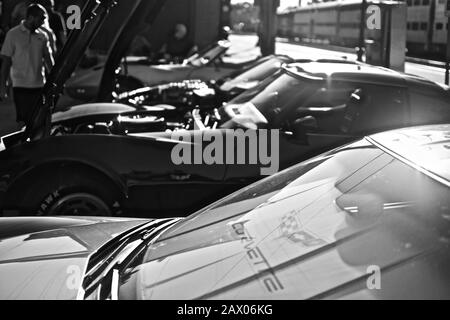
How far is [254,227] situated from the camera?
2438 millimetres

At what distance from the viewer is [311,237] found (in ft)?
7.19

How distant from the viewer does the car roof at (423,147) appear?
2223 millimetres

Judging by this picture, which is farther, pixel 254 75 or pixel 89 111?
pixel 254 75

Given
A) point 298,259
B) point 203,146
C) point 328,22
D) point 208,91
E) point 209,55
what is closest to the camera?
point 298,259

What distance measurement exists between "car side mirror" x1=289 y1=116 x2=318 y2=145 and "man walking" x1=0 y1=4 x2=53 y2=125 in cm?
367

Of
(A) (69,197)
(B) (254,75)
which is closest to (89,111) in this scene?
(A) (69,197)

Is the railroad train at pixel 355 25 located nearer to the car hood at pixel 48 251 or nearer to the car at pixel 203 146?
the car at pixel 203 146

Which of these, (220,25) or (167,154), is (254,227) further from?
(220,25)

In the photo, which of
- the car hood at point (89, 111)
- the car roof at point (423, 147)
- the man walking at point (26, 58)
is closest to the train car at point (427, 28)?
the man walking at point (26, 58)

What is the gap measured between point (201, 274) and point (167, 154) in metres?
2.68

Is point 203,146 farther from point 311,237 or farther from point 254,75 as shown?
point 254,75

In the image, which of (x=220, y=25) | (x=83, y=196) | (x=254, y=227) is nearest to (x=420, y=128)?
(x=254, y=227)

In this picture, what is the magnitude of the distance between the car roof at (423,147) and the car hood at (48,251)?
1.21 m

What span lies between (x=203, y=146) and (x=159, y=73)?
22.9 feet
